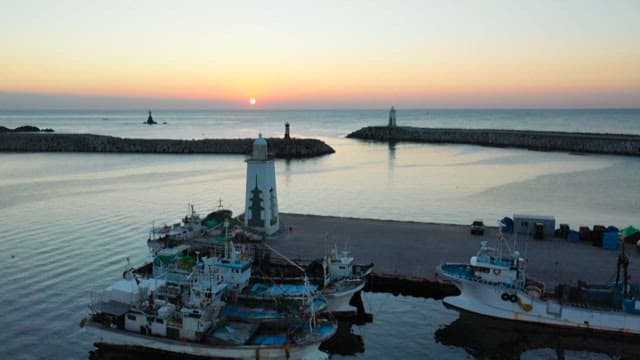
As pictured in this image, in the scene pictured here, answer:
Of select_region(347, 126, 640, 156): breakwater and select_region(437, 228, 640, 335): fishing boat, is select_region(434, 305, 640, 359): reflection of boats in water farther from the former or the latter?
select_region(347, 126, 640, 156): breakwater

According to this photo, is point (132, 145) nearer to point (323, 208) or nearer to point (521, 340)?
point (323, 208)

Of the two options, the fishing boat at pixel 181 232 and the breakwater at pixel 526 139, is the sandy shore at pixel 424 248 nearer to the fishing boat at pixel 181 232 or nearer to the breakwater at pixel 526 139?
the fishing boat at pixel 181 232

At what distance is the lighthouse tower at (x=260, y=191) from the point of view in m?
31.6

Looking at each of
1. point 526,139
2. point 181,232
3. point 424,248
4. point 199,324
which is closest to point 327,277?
point 199,324

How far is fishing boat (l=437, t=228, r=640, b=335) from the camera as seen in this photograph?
2203 centimetres

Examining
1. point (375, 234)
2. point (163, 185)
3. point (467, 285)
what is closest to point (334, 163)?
point (163, 185)

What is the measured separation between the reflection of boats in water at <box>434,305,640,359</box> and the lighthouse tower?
12826 millimetres

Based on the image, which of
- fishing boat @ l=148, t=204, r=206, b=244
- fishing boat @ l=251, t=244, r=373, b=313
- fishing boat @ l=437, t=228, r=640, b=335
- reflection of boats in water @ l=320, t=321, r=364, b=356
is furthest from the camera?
fishing boat @ l=148, t=204, r=206, b=244

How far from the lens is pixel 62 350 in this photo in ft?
68.3

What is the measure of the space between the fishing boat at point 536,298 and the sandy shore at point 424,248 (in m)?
1.71

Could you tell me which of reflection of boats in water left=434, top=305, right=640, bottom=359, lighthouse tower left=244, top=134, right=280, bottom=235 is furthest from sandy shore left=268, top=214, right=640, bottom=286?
reflection of boats in water left=434, top=305, right=640, bottom=359

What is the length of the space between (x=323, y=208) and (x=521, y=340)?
25.5 m

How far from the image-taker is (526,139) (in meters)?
108

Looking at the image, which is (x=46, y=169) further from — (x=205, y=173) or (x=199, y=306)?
(x=199, y=306)
